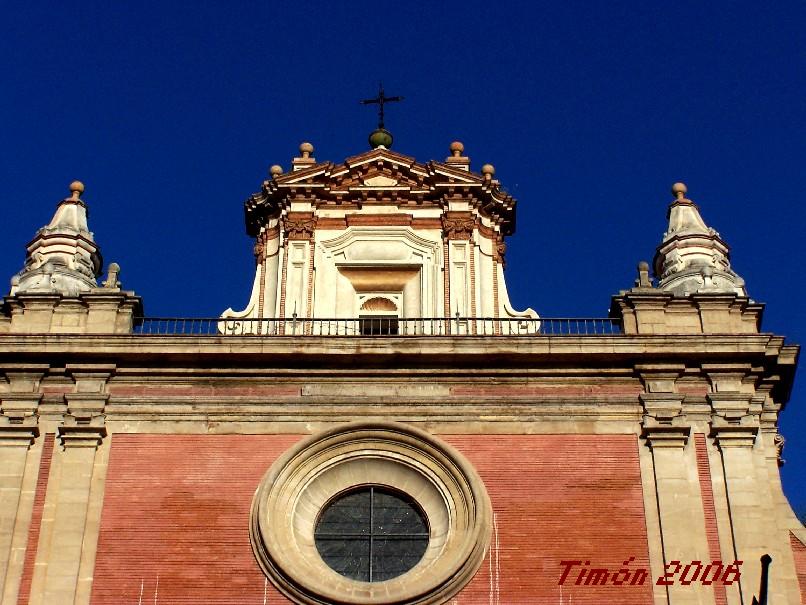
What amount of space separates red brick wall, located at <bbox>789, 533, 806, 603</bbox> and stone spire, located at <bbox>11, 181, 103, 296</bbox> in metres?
11.7

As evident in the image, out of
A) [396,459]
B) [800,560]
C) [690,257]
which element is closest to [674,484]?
[800,560]

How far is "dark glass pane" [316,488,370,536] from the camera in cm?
2172

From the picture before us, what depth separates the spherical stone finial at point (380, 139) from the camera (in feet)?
97.5

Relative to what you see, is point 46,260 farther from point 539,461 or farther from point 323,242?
point 539,461

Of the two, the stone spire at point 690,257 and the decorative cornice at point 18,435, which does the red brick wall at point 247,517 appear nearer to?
the decorative cornice at point 18,435

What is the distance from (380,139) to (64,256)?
715cm

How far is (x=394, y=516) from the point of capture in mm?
21859

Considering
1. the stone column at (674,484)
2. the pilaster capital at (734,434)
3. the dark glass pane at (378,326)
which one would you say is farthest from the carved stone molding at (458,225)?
the pilaster capital at (734,434)

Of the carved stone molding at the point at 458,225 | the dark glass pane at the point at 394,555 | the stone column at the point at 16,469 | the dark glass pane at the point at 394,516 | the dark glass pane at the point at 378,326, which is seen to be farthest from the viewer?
the carved stone molding at the point at 458,225

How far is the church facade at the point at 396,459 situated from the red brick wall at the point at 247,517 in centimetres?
3

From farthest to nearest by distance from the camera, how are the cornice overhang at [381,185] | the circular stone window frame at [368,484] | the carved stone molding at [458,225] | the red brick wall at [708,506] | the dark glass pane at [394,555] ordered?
the cornice overhang at [381,185] < the carved stone molding at [458,225] < the dark glass pane at [394,555] < the circular stone window frame at [368,484] < the red brick wall at [708,506]

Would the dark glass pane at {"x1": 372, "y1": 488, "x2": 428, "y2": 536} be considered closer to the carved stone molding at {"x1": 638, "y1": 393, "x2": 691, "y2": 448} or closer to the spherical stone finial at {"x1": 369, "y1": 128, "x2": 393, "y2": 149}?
the carved stone molding at {"x1": 638, "y1": 393, "x2": 691, "y2": 448}

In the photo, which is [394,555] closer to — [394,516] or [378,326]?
[394,516]

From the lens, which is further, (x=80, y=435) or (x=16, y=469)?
(x=80, y=435)
